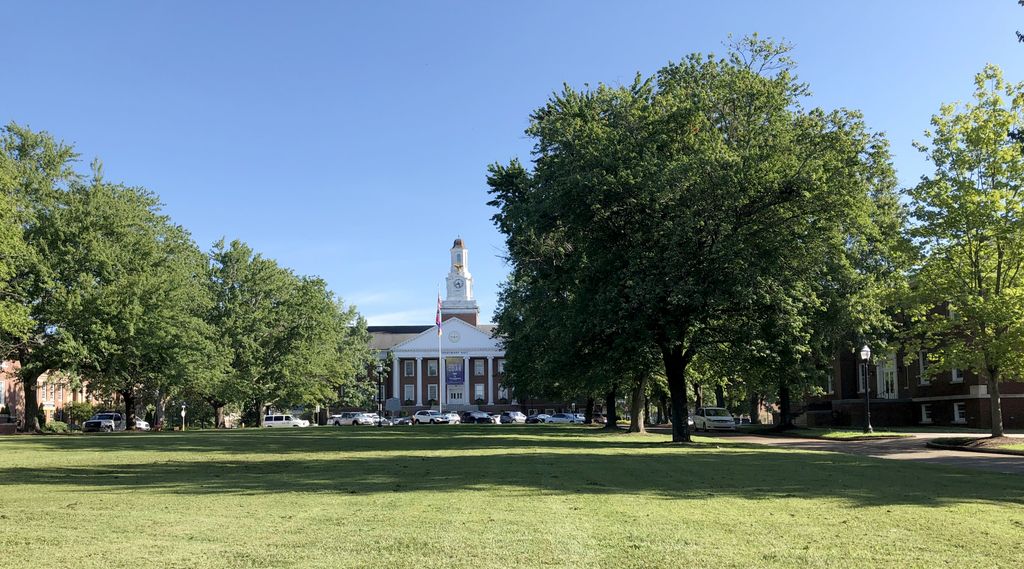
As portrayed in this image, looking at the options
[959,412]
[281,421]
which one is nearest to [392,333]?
[281,421]

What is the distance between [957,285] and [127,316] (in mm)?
40219

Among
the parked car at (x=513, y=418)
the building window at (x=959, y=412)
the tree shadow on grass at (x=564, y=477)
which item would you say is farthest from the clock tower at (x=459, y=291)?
the tree shadow on grass at (x=564, y=477)

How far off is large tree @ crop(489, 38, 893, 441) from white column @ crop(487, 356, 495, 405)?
318 feet

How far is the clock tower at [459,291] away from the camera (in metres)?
140

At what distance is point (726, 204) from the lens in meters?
28.0

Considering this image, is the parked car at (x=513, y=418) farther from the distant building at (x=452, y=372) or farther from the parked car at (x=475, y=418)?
the distant building at (x=452, y=372)

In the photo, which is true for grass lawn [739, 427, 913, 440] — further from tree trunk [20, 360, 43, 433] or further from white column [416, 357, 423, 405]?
white column [416, 357, 423, 405]

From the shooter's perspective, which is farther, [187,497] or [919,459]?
[919,459]

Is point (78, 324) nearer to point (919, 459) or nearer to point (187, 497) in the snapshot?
point (187, 497)

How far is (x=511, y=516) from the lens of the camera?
10.4 m

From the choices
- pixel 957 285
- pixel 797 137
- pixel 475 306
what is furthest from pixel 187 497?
pixel 475 306

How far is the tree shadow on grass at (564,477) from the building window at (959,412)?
102 feet

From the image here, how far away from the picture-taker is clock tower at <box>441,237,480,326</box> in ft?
459

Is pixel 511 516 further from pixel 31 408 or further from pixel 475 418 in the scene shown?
pixel 475 418
